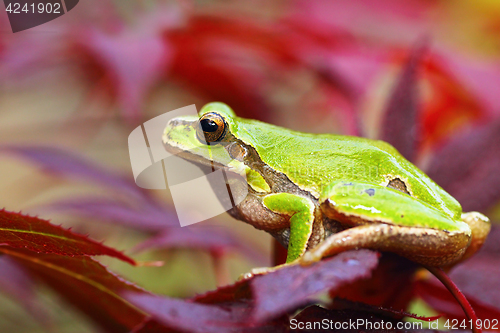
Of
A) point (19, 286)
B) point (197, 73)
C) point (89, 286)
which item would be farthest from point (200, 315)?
point (197, 73)

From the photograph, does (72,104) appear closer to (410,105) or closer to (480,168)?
(410,105)

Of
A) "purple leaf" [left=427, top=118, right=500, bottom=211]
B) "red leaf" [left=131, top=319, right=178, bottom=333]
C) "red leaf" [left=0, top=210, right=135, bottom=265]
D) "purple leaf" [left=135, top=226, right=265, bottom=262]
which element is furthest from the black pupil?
"purple leaf" [left=427, top=118, right=500, bottom=211]

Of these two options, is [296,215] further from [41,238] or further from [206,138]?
[41,238]

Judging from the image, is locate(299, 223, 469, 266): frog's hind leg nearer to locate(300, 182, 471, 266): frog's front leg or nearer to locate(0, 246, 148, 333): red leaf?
locate(300, 182, 471, 266): frog's front leg

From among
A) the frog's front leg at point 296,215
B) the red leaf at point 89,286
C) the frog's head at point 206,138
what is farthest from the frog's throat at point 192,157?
the red leaf at point 89,286

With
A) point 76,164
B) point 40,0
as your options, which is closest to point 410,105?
point 76,164

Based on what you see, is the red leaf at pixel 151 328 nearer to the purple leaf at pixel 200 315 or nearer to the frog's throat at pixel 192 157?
the purple leaf at pixel 200 315

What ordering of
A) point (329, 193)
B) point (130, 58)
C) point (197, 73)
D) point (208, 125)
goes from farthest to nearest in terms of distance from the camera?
point (197, 73)
point (130, 58)
point (208, 125)
point (329, 193)

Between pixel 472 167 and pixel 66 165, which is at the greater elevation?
pixel 472 167
